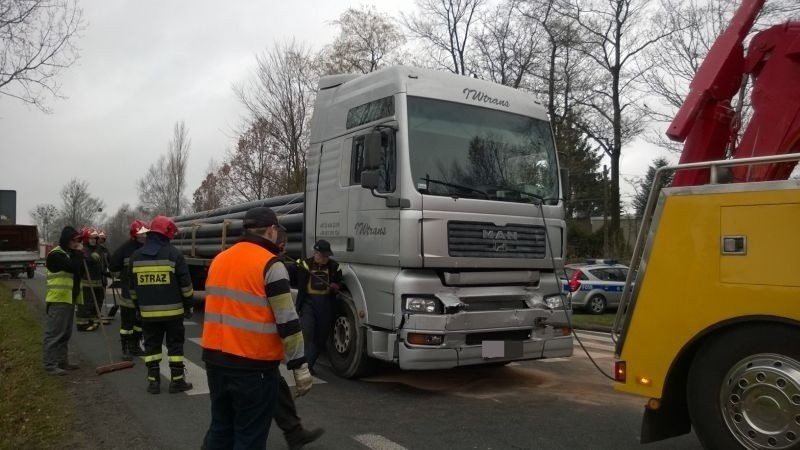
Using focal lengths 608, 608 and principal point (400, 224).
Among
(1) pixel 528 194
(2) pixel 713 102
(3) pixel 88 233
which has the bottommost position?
(3) pixel 88 233

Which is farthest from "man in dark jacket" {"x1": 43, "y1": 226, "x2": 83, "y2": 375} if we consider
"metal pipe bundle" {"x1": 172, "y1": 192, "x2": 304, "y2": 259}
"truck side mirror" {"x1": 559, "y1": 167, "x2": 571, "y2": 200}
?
"truck side mirror" {"x1": 559, "y1": 167, "x2": 571, "y2": 200}

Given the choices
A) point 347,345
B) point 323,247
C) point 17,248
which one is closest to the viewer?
point 323,247

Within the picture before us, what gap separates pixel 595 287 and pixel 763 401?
537 inches

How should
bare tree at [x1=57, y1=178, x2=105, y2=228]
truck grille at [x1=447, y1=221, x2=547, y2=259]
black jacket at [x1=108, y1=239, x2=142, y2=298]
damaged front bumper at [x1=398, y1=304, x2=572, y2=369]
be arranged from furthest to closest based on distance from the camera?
bare tree at [x1=57, y1=178, x2=105, y2=228]
black jacket at [x1=108, y1=239, x2=142, y2=298]
truck grille at [x1=447, y1=221, x2=547, y2=259]
damaged front bumper at [x1=398, y1=304, x2=572, y2=369]

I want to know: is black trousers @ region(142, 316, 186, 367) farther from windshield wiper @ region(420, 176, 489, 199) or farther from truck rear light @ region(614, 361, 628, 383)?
truck rear light @ region(614, 361, 628, 383)

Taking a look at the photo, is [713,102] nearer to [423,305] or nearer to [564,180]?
[564,180]

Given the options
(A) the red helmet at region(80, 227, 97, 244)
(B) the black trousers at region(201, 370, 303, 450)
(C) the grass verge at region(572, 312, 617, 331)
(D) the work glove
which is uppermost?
(A) the red helmet at region(80, 227, 97, 244)

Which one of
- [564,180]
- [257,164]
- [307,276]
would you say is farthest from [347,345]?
[257,164]

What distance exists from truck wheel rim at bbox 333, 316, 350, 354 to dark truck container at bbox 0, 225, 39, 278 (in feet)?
84.4

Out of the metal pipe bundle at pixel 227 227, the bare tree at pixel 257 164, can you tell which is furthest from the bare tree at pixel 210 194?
the metal pipe bundle at pixel 227 227

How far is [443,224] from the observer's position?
241 inches

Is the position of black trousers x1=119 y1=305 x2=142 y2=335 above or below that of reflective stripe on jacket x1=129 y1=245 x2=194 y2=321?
below

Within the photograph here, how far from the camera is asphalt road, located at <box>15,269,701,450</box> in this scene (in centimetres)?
497

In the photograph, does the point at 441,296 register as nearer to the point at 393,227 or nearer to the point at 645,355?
the point at 393,227
